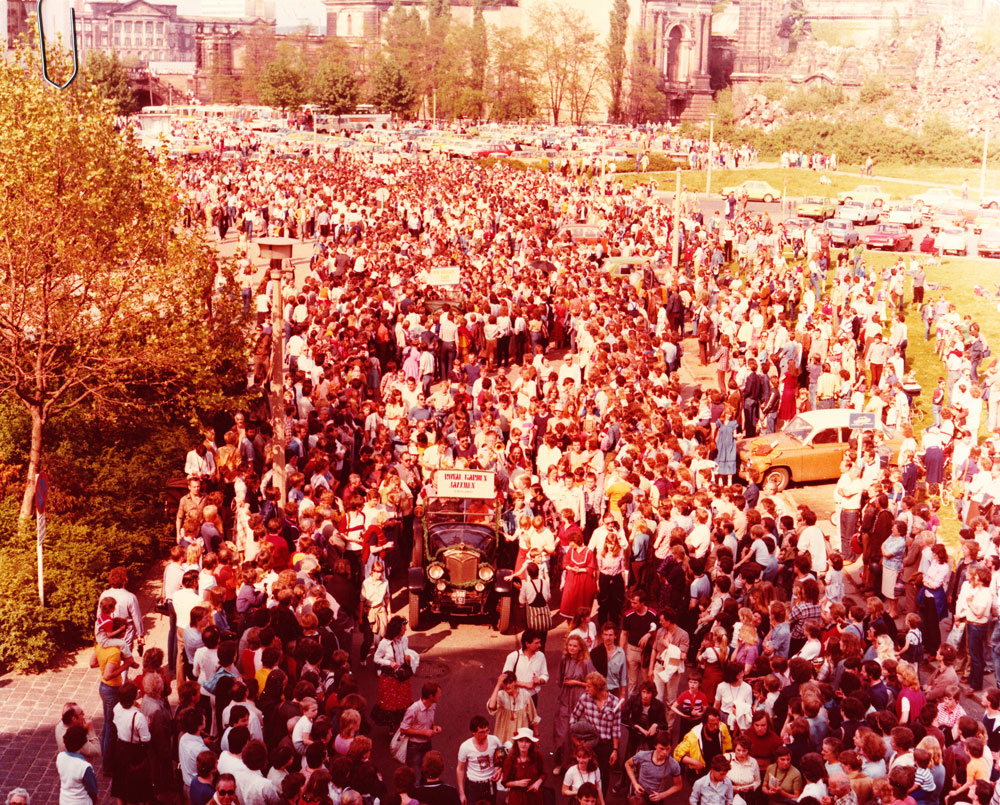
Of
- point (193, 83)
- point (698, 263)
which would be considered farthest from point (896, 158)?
point (193, 83)

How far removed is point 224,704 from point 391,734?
2.27 metres

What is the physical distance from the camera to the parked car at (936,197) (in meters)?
62.4

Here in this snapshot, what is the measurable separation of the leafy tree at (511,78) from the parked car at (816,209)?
61142mm

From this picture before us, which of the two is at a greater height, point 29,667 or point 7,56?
point 7,56

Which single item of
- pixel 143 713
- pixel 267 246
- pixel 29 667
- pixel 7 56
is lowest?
pixel 29 667

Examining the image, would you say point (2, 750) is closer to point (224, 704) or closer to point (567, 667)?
point (224, 704)

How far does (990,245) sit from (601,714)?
4193 cm

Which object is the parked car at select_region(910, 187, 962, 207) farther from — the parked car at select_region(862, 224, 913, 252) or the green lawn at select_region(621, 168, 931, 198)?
the parked car at select_region(862, 224, 913, 252)

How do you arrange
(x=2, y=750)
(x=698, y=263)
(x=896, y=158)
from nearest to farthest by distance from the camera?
(x=2, y=750) → (x=698, y=263) → (x=896, y=158)

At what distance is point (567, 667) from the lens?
10633 millimetres

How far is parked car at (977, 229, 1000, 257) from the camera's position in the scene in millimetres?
46812

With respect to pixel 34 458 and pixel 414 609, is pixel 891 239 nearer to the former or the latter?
pixel 414 609

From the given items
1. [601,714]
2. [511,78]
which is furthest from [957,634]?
[511,78]

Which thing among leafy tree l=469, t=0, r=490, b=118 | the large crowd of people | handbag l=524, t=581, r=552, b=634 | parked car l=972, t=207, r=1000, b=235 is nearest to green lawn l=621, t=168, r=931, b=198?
parked car l=972, t=207, r=1000, b=235
